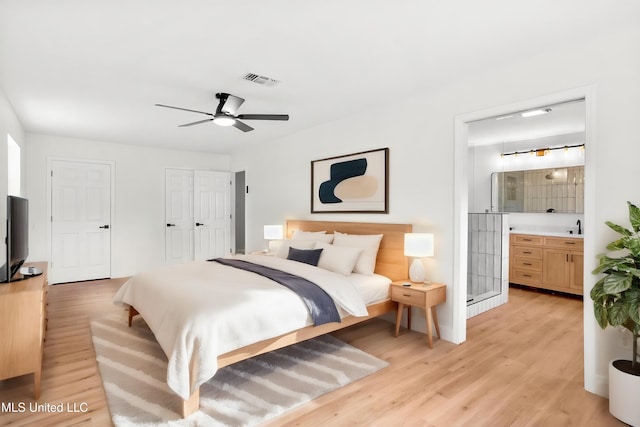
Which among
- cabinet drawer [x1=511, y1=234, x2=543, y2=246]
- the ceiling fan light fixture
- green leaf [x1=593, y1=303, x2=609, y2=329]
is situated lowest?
green leaf [x1=593, y1=303, x2=609, y2=329]

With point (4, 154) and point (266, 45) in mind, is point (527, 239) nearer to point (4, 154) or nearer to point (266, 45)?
point (266, 45)

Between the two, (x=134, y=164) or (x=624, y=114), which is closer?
(x=624, y=114)

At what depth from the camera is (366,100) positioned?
388 cm

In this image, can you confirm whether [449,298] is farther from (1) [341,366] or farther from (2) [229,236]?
(2) [229,236]

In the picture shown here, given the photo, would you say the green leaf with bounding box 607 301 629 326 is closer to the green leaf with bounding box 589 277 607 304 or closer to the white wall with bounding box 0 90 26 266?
the green leaf with bounding box 589 277 607 304

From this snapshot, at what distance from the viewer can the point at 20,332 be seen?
2.28 metres

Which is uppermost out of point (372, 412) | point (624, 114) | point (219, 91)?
point (219, 91)

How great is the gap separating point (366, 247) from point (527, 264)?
A: 128 inches

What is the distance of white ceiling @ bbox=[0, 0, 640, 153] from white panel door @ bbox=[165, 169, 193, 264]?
9.41ft

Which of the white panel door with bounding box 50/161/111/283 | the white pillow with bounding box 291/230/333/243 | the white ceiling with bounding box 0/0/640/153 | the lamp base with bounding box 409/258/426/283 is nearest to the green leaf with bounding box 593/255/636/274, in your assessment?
the lamp base with bounding box 409/258/426/283

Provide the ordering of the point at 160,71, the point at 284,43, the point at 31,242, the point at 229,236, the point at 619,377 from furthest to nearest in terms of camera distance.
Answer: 1. the point at 229,236
2. the point at 31,242
3. the point at 160,71
4. the point at 284,43
5. the point at 619,377

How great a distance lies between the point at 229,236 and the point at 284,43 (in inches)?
221

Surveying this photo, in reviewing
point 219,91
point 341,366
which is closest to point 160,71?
point 219,91

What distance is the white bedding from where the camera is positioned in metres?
2.14
